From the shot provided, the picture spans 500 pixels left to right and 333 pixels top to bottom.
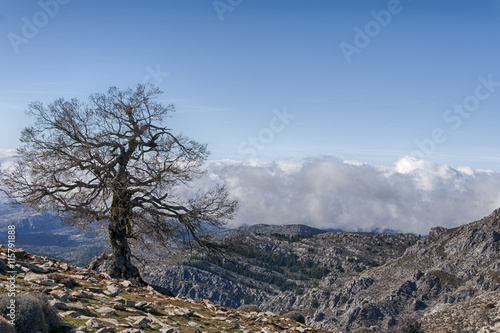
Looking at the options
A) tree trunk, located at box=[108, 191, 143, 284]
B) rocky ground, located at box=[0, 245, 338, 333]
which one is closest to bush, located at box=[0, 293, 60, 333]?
rocky ground, located at box=[0, 245, 338, 333]

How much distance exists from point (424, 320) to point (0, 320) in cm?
2540

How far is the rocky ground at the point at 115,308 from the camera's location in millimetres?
13953

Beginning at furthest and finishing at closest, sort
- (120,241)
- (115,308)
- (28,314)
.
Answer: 1. (120,241)
2. (115,308)
3. (28,314)

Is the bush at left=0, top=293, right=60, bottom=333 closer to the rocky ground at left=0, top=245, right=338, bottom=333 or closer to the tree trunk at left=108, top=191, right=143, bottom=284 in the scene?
the rocky ground at left=0, top=245, right=338, bottom=333

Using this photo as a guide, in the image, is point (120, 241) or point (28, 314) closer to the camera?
point (28, 314)

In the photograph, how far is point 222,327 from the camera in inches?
695

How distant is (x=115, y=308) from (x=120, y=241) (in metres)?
11.2

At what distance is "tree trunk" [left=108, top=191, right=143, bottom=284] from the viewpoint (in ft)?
85.4

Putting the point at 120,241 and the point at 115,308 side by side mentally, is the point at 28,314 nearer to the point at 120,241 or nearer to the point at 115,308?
the point at 115,308

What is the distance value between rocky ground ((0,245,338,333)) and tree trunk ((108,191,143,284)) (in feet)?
7.96

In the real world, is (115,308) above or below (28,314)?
below

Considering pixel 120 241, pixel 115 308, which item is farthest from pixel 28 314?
pixel 120 241

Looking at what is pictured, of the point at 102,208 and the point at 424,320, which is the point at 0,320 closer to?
the point at 102,208

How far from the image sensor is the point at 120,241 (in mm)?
26812
